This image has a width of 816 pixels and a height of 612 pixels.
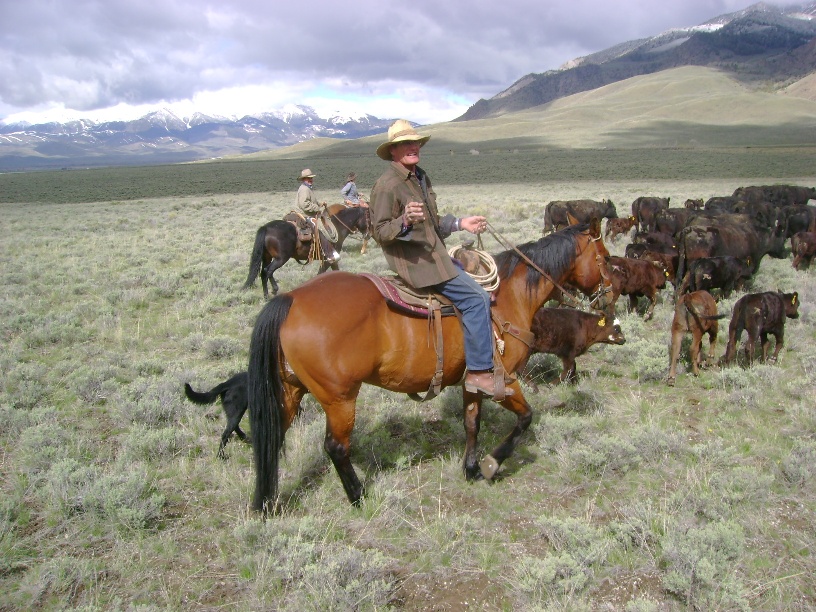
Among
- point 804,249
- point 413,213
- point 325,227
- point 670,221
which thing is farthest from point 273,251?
point 804,249

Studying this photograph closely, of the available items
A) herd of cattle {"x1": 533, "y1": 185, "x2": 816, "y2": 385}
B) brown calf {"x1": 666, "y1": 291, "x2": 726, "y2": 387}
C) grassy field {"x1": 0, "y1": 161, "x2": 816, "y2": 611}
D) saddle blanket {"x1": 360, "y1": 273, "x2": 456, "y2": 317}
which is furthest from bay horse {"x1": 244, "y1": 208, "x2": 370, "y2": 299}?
saddle blanket {"x1": 360, "y1": 273, "x2": 456, "y2": 317}

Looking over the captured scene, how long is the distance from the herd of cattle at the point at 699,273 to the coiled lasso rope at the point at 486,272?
1.05 metres

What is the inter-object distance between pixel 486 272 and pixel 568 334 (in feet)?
9.34

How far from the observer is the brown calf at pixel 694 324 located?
280 inches

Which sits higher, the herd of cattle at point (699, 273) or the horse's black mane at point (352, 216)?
the horse's black mane at point (352, 216)

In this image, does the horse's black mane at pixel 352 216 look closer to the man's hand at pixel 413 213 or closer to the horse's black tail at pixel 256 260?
the horse's black tail at pixel 256 260

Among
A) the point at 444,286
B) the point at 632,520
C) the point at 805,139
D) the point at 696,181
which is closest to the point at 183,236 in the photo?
the point at 444,286

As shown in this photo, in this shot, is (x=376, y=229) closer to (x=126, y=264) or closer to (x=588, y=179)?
(x=126, y=264)

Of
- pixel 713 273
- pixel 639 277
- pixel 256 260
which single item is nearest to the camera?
pixel 713 273

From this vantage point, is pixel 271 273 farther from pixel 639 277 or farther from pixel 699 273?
pixel 699 273

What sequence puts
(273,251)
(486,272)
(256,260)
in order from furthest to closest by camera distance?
1. (273,251)
2. (256,260)
3. (486,272)

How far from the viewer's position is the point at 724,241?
11.2m

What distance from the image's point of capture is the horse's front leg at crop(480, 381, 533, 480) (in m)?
4.78

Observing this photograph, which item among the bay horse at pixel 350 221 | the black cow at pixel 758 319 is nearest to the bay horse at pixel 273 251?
the bay horse at pixel 350 221
